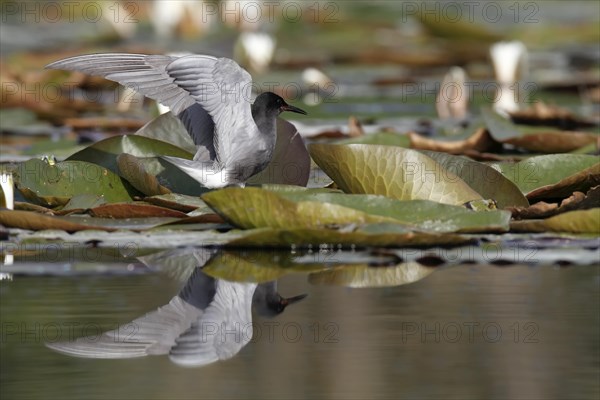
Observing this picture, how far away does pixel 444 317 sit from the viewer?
2.54m

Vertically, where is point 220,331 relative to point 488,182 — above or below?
below

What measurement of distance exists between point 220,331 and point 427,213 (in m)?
1.04

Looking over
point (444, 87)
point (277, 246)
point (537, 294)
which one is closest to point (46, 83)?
point (444, 87)

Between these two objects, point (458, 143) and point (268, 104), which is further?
point (458, 143)

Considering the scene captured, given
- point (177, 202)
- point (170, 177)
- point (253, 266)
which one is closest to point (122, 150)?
point (170, 177)

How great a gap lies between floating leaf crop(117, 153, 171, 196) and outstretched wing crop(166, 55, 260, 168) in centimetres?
20

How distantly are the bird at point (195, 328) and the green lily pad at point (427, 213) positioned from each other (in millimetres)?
548

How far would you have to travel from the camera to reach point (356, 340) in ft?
7.77

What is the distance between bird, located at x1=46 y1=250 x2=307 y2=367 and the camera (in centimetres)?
228

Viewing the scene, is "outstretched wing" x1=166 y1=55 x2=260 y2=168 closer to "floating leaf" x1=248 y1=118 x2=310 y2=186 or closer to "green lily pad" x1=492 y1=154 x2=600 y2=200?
"floating leaf" x1=248 y1=118 x2=310 y2=186

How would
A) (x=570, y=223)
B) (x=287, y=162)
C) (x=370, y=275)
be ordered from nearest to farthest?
(x=370, y=275) → (x=570, y=223) → (x=287, y=162)

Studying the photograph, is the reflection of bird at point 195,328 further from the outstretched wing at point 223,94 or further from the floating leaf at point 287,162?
the floating leaf at point 287,162

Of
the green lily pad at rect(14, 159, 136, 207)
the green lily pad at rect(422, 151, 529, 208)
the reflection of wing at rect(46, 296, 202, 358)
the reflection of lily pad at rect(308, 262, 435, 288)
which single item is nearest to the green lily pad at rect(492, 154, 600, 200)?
the green lily pad at rect(422, 151, 529, 208)

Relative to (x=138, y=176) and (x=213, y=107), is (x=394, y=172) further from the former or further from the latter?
(x=138, y=176)
